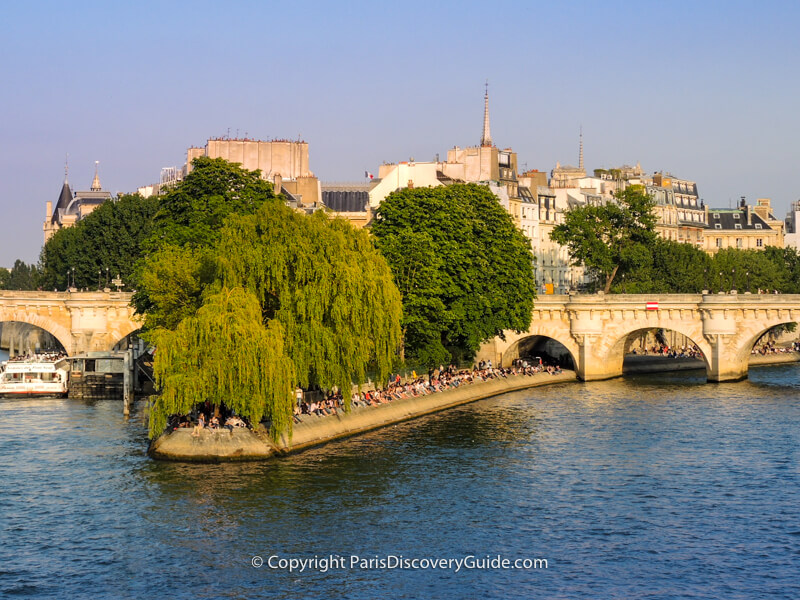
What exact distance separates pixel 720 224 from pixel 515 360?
79242 mm

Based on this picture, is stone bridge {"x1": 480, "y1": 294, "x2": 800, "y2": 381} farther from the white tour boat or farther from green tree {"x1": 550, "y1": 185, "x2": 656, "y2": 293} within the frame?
the white tour boat

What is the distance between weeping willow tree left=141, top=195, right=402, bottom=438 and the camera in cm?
5450

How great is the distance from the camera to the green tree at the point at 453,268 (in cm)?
7931

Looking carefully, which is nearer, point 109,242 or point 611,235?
point 109,242

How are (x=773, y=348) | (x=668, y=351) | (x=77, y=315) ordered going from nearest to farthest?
(x=77, y=315) → (x=668, y=351) → (x=773, y=348)

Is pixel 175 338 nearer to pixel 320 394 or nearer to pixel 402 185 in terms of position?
pixel 320 394

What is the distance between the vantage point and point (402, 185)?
12312 centimetres

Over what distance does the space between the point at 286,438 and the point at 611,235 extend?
64742 mm

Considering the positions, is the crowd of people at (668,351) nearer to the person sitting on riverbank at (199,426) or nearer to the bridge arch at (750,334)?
the bridge arch at (750,334)

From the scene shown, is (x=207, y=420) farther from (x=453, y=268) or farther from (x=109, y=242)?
(x=109, y=242)

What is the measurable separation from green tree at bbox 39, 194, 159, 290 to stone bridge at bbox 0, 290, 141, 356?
14.2m

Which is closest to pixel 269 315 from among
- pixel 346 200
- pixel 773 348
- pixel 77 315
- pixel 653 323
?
pixel 77 315

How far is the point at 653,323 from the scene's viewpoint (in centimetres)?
9581

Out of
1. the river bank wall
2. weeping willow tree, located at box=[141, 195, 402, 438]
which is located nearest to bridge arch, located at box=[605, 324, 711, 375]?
the river bank wall
